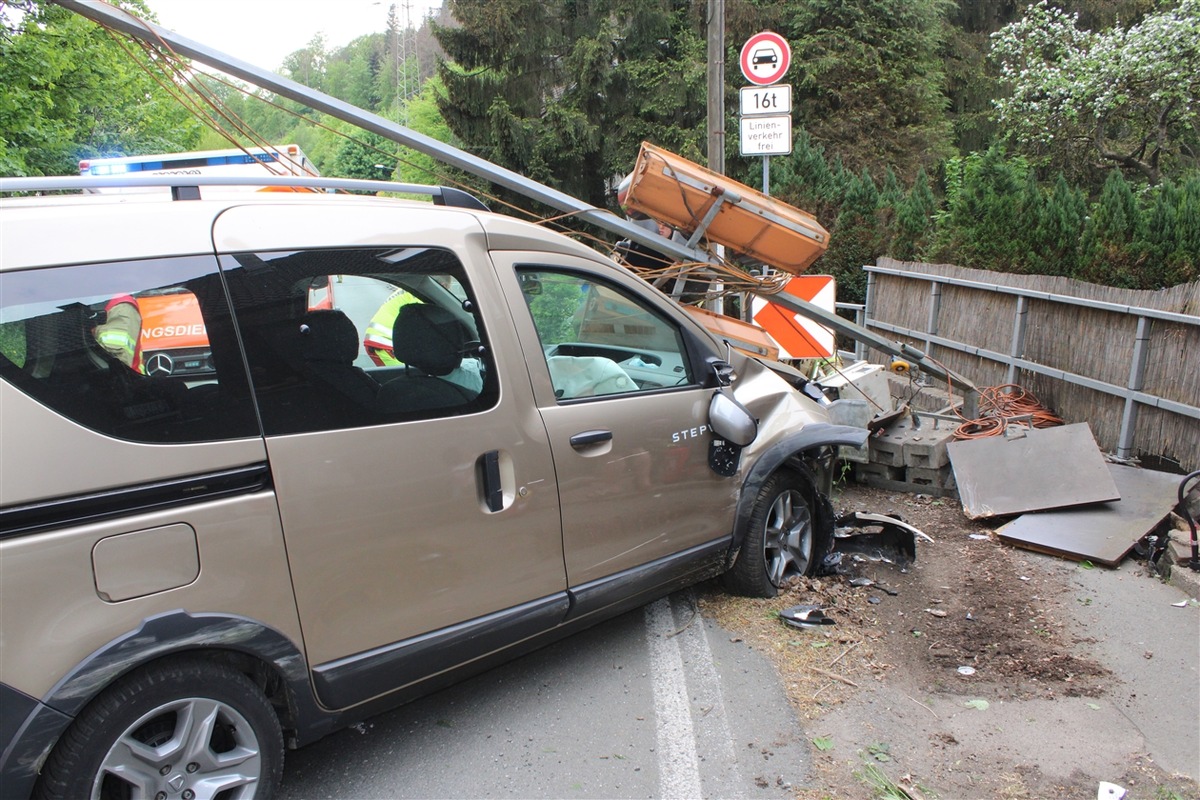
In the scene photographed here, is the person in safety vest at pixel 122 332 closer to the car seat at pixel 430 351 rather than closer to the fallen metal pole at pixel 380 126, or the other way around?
the car seat at pixel 430 351

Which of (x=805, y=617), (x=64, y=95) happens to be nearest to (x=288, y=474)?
(x=805, y=617)

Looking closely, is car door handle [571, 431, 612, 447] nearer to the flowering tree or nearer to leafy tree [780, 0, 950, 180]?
the flowering tree

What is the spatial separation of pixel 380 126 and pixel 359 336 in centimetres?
248

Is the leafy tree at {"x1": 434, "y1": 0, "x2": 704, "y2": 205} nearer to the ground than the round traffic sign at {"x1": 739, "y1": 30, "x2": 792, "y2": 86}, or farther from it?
farther from it

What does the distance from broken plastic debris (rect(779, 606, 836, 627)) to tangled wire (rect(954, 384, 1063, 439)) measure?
9.71 feet

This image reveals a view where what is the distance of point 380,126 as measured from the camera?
511 centimetres

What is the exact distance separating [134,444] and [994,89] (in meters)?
28.9

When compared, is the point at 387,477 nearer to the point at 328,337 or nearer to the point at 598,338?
the point at 328,337

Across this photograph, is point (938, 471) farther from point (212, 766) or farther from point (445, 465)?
point (212, 766)

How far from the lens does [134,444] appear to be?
2.44 meters

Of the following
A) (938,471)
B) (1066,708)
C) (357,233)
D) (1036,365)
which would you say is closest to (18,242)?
(357,233)

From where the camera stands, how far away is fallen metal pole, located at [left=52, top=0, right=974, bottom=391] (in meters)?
4.32

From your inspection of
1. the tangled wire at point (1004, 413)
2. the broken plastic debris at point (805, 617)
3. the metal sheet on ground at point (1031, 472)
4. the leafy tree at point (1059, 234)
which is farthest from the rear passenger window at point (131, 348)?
the leafy tree at point (1059, 234)

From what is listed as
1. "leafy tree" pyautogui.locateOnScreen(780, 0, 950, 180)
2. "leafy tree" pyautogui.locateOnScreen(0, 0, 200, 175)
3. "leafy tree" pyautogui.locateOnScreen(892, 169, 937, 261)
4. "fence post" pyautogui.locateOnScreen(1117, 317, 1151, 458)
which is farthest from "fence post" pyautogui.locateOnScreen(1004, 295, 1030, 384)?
"leafy tree" pyautogui.locateOnScreen(780, 0, 950, 180)
